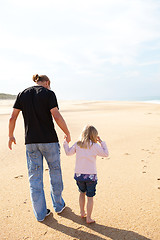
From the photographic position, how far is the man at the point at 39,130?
320 centimetres

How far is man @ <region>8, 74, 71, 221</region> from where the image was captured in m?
3.20

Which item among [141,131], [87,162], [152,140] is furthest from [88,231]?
[141,131]

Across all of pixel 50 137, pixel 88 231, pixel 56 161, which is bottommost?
pixel 88 231

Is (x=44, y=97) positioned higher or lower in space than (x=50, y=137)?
higher

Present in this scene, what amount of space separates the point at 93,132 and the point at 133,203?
1431 mm

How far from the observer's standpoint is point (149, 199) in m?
3.79

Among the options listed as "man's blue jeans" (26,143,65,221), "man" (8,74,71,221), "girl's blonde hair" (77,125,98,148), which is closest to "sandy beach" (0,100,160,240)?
"man's blue jeans" (26,143,65,221)

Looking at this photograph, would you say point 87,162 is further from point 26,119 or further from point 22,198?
point 22,198

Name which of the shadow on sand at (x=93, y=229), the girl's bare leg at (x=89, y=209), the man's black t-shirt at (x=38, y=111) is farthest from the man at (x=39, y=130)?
the girl's bare leg at (x=89, y=209)

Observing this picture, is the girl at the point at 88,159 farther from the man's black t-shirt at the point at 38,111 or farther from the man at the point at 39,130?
the man's black t-shirt at the point at 38,111

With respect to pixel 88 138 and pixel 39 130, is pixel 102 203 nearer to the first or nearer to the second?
pixel 88 138

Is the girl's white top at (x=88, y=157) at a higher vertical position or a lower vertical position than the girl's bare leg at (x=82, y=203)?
higher

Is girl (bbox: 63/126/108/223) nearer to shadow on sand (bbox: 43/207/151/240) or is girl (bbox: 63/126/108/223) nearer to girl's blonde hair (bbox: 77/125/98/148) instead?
girl's blonde hair (bbox: 77/125/98/148)

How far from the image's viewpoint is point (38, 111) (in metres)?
3.23
